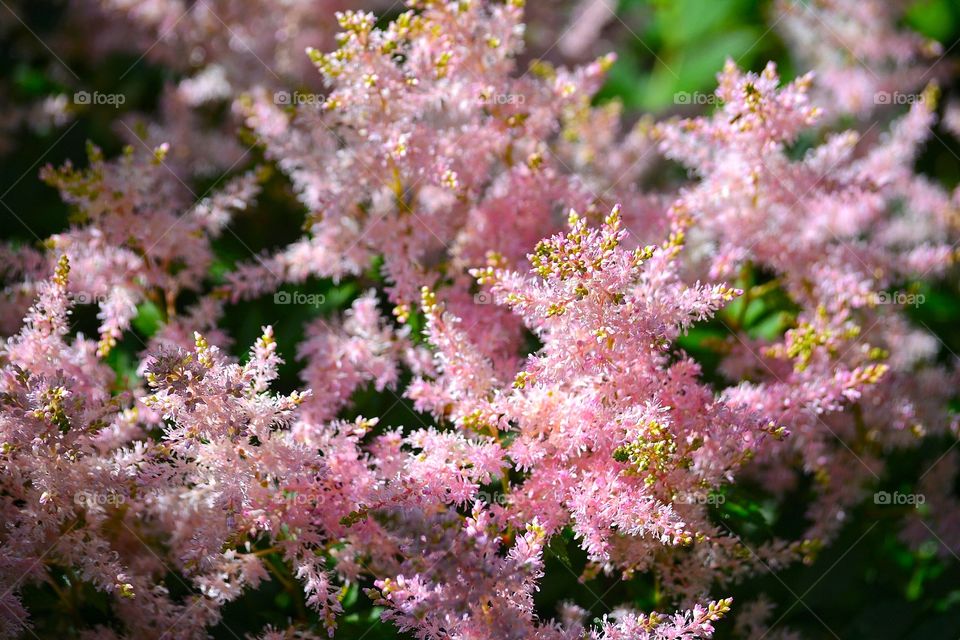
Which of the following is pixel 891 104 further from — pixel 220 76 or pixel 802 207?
pixel 220 76

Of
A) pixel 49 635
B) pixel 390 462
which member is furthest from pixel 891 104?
pixel 49 635
